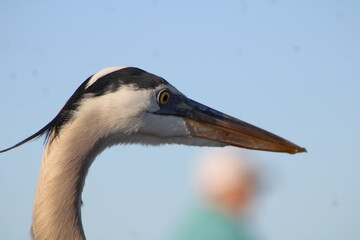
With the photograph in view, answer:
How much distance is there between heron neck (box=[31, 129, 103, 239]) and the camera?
12.5 feet

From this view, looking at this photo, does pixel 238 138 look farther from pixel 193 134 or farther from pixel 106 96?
pixel 106 96

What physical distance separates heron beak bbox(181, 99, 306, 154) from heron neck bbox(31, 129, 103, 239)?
79cm

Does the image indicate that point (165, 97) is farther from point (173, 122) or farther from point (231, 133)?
point (231, 133)

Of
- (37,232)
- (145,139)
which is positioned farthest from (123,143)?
(37,232)

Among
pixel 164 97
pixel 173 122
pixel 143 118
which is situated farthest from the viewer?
pixel 173 122

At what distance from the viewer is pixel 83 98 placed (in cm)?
386

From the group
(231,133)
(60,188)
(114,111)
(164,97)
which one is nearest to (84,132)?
(114,111)

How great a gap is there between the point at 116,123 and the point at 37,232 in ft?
2.23

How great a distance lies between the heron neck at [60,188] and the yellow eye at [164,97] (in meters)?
0.49

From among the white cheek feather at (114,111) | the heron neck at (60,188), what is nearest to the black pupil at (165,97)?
the white cheek feather at (114,111)

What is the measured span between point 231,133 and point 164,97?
50 cm

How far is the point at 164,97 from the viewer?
13.8ft

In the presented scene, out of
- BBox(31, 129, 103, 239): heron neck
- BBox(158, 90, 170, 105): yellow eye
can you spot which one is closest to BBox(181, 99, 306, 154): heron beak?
BBox(158, 90, 170, 105): yellow eye

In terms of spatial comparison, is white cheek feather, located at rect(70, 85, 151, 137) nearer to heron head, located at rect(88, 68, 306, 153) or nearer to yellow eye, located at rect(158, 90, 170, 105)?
heron head, located at rect(88, 68, 306, 153)
